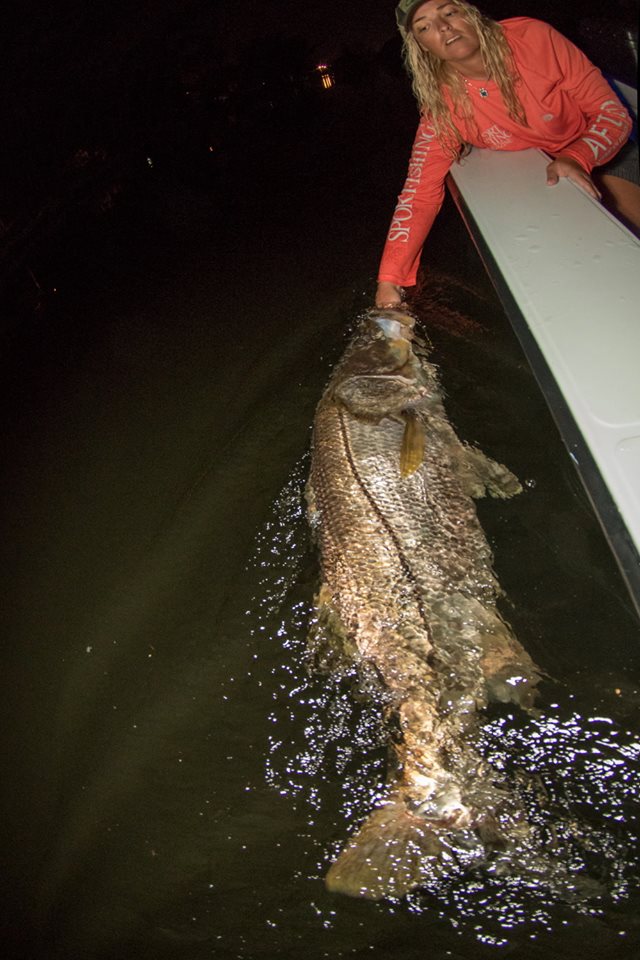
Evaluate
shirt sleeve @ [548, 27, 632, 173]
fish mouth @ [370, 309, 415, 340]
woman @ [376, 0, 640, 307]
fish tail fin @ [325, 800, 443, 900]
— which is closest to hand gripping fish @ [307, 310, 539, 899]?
fish tail fin @ [325, 800, 443, 900]

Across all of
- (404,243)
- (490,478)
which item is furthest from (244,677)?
(404,243)

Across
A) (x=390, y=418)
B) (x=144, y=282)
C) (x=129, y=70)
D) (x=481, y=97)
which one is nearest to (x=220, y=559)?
(x=390, y=418)

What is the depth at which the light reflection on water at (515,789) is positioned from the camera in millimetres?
2145

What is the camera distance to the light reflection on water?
214cm

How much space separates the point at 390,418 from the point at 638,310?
1243 mm

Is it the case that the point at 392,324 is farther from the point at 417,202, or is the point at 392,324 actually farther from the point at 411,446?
the point at 411,446

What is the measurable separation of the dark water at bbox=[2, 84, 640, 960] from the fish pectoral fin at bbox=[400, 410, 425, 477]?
456 mm

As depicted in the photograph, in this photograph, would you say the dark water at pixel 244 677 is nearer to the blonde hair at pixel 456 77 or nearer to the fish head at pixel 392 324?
the fish head at pixel 392 324

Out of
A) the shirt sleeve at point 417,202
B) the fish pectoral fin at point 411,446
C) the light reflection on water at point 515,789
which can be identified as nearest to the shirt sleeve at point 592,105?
the shirt sleeve at point 417,202

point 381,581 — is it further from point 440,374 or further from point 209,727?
point 440,374

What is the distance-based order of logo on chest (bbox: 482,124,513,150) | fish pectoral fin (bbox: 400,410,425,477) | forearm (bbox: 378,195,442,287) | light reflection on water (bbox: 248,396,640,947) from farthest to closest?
forearm (bbox: 378,195,442,287) → logo on chest (bbox: 482,124,513,150) → fish pectoral fin (bbox: 400,410,425,477) → light reflection on water (bbox: 248,396,640,947)

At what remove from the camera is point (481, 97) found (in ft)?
11.6

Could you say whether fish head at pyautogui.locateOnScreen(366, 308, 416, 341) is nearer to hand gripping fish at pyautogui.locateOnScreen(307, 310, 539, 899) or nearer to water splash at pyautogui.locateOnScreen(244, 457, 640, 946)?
hand gripping fish at pyautogui.locateOnScreen(307, 310, 539, 899)

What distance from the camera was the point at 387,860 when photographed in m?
2.26
